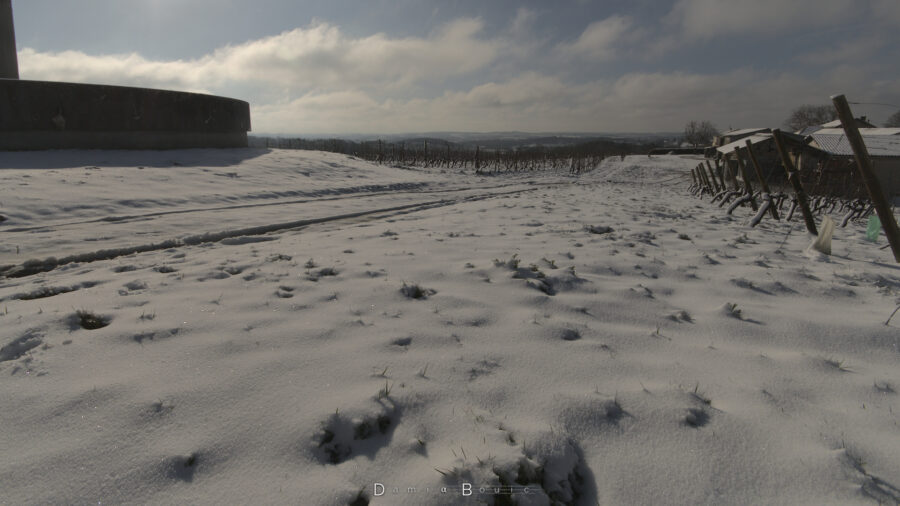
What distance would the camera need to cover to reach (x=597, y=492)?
1662 millimetres

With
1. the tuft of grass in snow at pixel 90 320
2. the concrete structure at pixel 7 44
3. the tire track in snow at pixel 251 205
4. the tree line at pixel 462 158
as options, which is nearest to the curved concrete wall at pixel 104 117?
the concrete structure at pixel 7 44

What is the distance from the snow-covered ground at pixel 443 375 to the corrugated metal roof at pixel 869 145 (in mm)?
34356

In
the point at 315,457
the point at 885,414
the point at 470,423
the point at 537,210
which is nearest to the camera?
the point at 315,457

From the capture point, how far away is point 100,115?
12336 millimetres

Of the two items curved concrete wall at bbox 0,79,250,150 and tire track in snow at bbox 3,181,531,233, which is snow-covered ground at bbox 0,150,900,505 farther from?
curved concrete wall at bbox 0,79,250,150

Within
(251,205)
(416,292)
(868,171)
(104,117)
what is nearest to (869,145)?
(868,171)

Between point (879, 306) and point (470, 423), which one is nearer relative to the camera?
point (470, 423)

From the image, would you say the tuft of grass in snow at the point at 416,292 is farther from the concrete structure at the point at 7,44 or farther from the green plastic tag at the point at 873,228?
the concrete structure at the point at 7,44

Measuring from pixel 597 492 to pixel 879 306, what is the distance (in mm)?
3746

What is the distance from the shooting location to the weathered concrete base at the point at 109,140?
37.0 feet

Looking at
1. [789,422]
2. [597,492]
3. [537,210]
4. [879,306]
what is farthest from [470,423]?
[537,210]

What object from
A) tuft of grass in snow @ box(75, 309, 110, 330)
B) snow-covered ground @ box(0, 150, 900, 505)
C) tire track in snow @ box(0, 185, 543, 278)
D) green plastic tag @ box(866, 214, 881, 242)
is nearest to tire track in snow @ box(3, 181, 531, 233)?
snow-covered ground @ box(0, 150, 900, 505)

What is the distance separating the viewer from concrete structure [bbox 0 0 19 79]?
1399cm

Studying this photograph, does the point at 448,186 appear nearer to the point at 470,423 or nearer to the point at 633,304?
the point at 633,304
